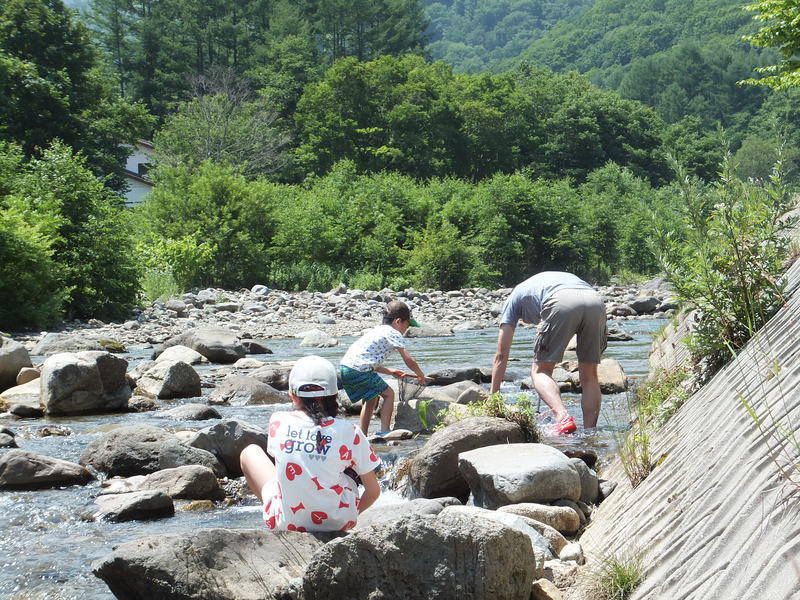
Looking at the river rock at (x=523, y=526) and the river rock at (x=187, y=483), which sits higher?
the river rock at (x=523, y=526)

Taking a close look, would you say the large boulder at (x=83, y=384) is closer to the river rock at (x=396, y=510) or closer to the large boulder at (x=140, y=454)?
the large boulder at (x=140, y=454)

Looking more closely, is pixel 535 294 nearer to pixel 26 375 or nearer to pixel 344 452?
pixel 344 452

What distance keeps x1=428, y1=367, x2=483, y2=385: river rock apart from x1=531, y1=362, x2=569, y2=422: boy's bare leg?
14.7 feet

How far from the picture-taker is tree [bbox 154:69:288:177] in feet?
163

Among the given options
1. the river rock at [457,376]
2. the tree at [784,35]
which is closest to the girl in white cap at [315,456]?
the river rock at [457,376]

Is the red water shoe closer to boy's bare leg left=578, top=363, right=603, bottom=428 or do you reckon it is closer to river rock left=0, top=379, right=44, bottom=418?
boy's bare leg left=578, top=363, right=603, bottom=428

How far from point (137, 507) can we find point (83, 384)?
200 inches

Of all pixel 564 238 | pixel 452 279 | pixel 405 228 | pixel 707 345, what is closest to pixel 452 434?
pixel 707 345

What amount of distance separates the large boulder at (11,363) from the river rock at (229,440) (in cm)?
601

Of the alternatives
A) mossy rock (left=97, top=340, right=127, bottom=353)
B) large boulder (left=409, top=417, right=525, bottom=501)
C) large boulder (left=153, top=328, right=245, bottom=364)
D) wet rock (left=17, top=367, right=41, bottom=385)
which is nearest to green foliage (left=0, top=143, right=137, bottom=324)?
mossy rock (left=97, top=340, right=127, bottom=353)

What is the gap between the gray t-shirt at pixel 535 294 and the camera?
8.36 metres

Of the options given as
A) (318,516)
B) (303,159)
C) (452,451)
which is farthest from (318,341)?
(303,159)

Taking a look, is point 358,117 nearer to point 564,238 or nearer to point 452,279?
point 564,238

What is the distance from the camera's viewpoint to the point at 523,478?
5.88 metres
